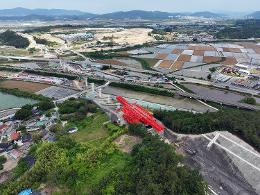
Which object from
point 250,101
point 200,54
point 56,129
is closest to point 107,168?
point 56,129

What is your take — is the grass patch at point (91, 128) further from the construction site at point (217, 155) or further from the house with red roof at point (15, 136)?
the house with red roof at point (15, 136)

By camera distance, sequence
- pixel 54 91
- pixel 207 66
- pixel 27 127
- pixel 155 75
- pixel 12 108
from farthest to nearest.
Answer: pixel 207 66, pixel 155 75, pixel 54 91, pixel 12 108, pixel 27 127

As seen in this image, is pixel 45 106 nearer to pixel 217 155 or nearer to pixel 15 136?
pixel 15 136

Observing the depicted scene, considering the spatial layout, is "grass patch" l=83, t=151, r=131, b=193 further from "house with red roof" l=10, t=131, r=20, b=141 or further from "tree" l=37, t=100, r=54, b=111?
"tree" l=37, t=100, r=54, b=111

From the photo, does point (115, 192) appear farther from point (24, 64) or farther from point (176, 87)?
point (24, 64)

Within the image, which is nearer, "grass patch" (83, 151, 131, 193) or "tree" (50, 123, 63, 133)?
"grass patch" (83, 151, 131, 193)

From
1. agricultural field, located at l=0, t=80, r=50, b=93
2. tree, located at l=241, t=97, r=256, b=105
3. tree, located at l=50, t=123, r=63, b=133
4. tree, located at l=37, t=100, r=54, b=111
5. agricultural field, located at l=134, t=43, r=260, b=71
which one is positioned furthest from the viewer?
agricultural field, located at l=134, t=43, r=260, b=71

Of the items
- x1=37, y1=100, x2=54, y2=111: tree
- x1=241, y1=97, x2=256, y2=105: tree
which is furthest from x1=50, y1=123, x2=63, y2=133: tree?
x1=241, y1=97, x2=256, y2=105: tree

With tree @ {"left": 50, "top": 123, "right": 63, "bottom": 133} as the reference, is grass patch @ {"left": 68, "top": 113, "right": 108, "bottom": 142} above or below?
below

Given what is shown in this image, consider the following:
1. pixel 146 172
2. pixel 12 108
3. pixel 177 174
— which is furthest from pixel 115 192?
pixel 12 108
